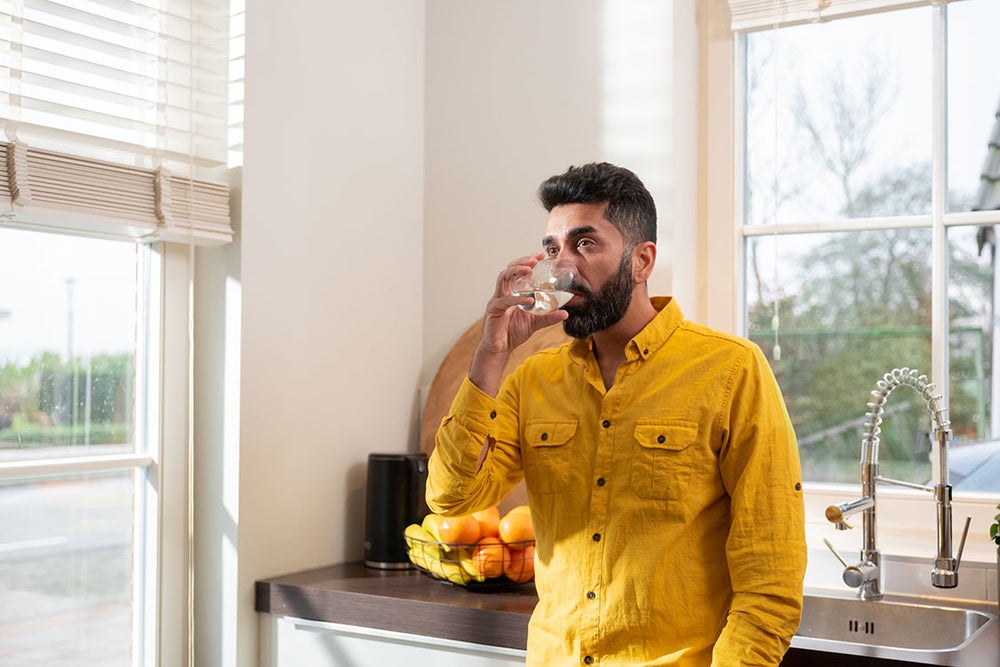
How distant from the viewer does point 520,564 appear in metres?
2.22

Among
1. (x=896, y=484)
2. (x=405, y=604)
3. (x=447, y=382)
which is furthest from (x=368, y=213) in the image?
(x=896, y=484)

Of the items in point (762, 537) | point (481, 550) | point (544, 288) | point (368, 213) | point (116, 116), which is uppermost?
point (116, 116)

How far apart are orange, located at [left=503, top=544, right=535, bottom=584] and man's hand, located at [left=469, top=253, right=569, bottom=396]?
0.60 meters

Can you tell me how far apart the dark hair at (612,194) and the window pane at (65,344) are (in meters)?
1.04

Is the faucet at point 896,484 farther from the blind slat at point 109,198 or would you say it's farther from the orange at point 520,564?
the blind slat at point 109,198

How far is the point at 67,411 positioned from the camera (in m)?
2.14

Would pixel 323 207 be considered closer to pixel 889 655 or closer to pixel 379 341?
pixel 379 341

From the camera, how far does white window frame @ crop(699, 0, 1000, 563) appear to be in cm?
231

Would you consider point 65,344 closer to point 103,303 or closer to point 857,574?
point 103,303

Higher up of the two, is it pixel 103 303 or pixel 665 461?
pixel 103 303

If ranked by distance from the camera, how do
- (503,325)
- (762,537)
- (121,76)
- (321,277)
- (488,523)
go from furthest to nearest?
(321,277) < (488,523) < (121,76) < (503,325) < (762,537)

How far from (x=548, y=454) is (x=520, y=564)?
547 mm

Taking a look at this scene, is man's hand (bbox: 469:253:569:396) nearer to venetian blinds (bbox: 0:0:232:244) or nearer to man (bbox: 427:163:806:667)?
man (bbox: 427:163:806:667)

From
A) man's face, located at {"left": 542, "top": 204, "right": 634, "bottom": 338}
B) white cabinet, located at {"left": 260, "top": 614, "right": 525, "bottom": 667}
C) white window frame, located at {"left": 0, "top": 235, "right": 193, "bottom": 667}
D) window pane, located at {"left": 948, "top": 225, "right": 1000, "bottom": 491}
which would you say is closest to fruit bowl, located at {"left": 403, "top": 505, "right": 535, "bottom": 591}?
white cabinet, located at {"left": 260, "top": 614, "right": 525, "bottom": 667}
